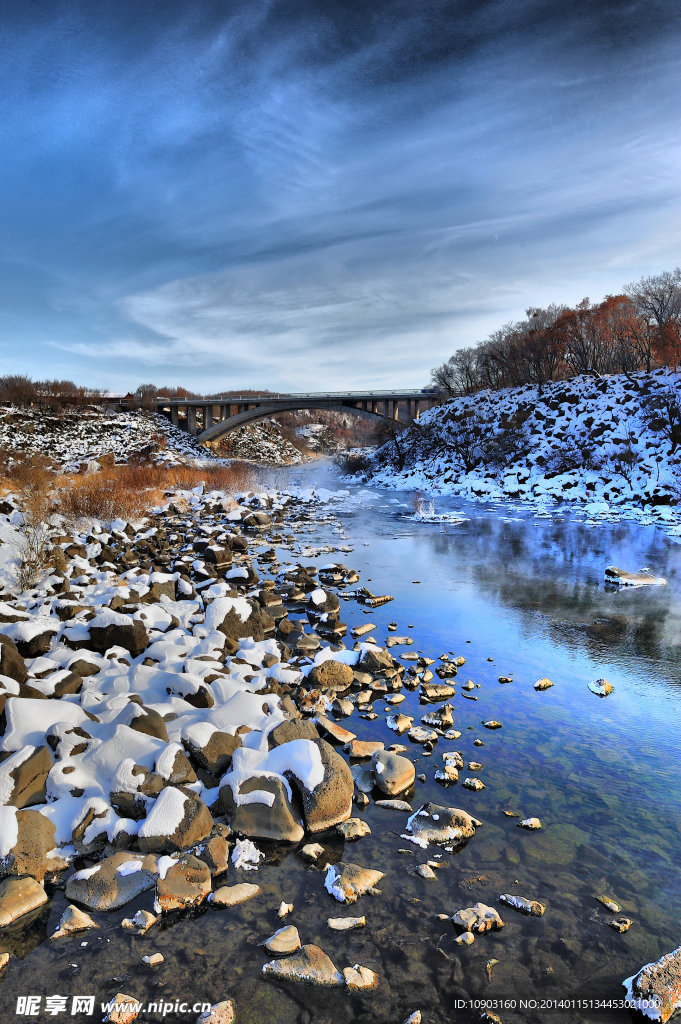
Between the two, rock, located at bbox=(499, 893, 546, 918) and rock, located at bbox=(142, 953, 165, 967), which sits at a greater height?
rock, located at bbox=(499, 893, 546, 918)

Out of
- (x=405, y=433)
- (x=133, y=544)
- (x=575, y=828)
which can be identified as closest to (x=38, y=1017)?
(x=575, y=828)

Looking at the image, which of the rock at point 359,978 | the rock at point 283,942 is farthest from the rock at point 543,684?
the rock at point 283,942

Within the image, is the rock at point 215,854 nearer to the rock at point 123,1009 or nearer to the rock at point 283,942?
the rock at point 283,942

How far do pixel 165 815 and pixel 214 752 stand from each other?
0.90 metres

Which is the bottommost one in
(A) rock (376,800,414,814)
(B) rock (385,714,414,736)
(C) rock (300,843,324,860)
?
(C) rock (300,843,324,860)

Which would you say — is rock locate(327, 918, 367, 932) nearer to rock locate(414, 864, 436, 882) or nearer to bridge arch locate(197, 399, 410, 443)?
rock locate(414, 864, 436, 882)

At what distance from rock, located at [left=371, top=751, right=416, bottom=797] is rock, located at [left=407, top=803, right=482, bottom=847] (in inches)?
14.9

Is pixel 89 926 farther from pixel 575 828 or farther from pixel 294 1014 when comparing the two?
pixel 575 828

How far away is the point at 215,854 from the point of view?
3947 mm

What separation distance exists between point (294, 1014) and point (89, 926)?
57.9 inches

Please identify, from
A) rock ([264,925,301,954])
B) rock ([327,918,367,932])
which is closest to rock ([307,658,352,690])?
rock ([327,918,367,932])

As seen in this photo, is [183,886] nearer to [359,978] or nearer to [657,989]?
[359,978]

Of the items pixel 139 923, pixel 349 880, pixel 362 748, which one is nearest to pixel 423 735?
pixel 362 748

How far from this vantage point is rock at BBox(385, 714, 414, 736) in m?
5.82
